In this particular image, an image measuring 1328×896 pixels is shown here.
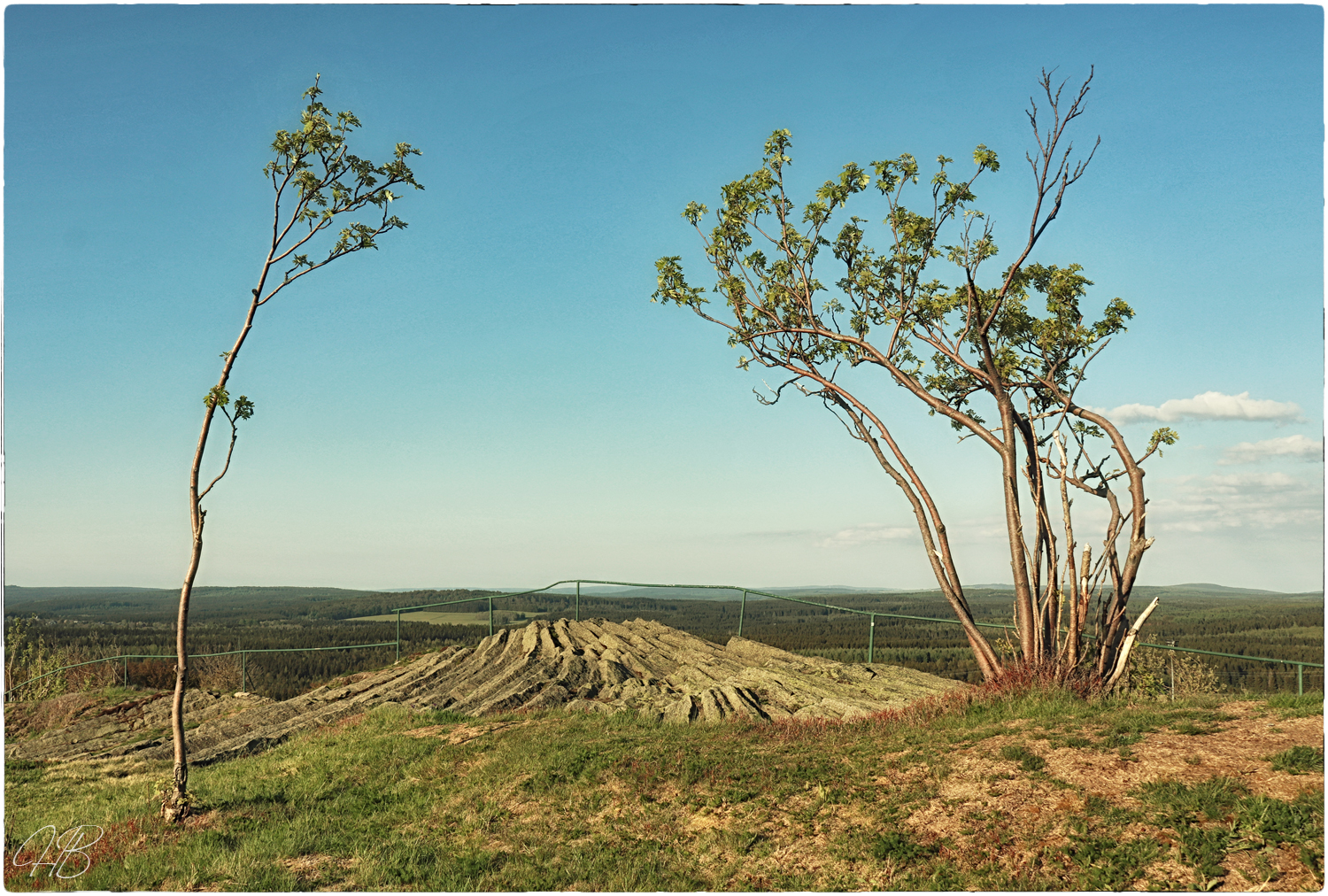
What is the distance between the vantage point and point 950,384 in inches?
546

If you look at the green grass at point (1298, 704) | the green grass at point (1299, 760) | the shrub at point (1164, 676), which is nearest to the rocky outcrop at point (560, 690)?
the shrub at point (1164, 676)

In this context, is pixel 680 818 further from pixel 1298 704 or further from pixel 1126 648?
pixel 1298 704

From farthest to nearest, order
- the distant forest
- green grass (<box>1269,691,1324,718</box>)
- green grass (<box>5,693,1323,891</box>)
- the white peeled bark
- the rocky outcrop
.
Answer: the distant forest → the rocky outcrop → the white peeled bark → green grass (<box>1269,691,1324,718</box>) → green grass (<box>5,693,1323,891</box>)

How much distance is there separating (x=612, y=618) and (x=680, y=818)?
16.8m

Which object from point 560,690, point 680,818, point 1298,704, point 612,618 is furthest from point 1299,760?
point 612,618

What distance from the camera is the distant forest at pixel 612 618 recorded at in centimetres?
2500

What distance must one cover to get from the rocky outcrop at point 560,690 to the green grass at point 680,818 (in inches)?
92.3

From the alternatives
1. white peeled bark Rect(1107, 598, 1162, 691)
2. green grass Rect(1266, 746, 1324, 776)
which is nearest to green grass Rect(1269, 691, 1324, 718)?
white peeled bark Rect(1107, 598, 1162, 691)

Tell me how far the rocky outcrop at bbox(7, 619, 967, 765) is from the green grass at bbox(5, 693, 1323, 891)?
234 centimetres

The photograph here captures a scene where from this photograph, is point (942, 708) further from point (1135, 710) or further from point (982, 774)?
point (982, 774)

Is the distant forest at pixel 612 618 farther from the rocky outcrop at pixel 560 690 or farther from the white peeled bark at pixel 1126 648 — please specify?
the rocky outcrop at pixel 560 690

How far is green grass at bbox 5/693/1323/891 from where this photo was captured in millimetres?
6297

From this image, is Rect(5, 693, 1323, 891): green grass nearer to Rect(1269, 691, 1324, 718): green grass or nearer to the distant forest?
Rect(1269, 691, 1324, 718): green grass

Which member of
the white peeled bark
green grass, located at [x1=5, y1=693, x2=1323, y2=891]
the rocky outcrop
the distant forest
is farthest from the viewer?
the distant forest
